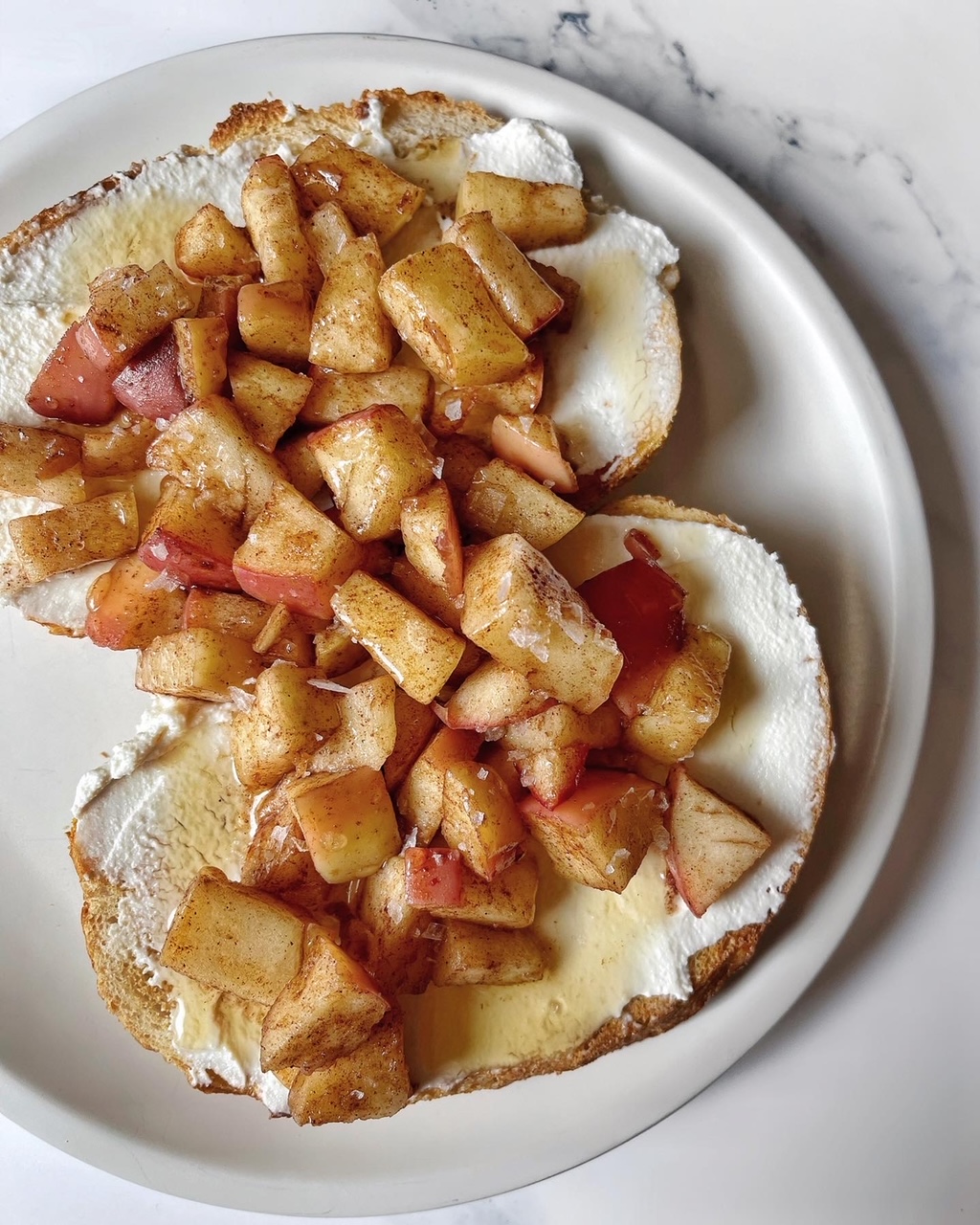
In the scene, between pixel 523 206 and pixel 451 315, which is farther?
pixel 523 206

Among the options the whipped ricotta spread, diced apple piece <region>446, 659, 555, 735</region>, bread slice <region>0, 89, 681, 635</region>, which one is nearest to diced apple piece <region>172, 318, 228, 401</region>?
bread slice <region>0, 89, 681, 635</region>

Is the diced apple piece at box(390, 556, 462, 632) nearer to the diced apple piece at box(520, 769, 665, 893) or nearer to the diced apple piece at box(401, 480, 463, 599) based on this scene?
the diced apple piece at box(401, 480, 463, 599)

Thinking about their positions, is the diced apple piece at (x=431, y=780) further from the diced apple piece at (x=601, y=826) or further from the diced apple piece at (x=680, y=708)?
the diced apple piece at (x=680, y=708)

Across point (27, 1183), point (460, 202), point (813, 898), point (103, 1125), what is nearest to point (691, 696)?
point (813, 898)

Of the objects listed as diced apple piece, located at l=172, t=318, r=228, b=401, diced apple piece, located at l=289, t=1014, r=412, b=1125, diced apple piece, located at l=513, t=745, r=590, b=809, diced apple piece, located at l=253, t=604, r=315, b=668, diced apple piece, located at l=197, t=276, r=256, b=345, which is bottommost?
diced apple piece, located at l=289, t=1014, r=412, b=1125

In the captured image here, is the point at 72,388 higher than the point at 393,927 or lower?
higher

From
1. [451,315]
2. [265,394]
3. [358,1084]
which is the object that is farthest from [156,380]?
[358,1084]

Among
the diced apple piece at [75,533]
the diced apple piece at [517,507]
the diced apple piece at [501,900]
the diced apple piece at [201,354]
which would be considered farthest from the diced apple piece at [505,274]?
the diced apple piece at [501,900]

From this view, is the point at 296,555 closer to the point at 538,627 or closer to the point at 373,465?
the point at 373,465
